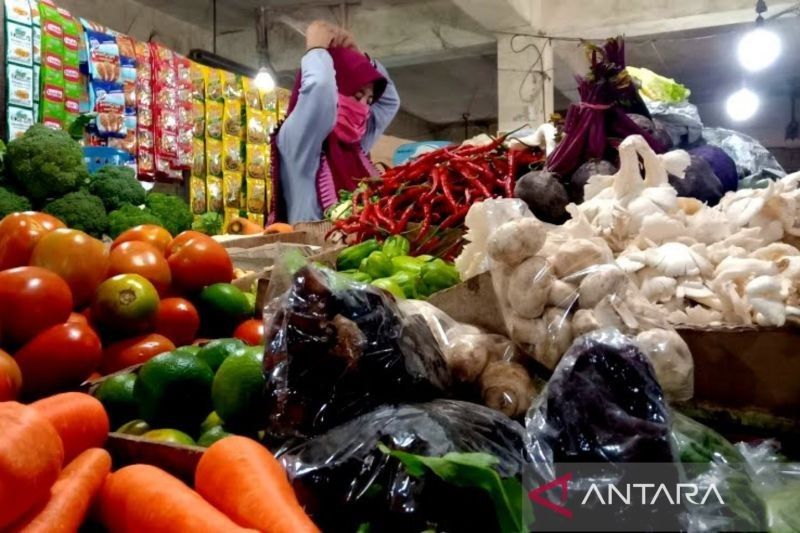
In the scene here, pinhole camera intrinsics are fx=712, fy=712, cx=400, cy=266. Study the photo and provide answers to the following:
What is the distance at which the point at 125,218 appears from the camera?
296 centimetres

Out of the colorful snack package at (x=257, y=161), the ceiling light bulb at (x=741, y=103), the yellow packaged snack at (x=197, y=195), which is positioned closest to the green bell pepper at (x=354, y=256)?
the yellow packaged snack at (x=197, y=195)

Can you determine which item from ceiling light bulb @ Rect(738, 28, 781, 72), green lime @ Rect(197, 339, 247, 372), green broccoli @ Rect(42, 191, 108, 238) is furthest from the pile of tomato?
ceiling light bulb @ Rect(738, 28, 781, 72)

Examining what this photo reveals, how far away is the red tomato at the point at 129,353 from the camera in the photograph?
57.7 inches

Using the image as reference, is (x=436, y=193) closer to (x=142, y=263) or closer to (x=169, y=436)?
(x=142, y=263)

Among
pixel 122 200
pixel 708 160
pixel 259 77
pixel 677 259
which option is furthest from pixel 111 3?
pixel 677 259

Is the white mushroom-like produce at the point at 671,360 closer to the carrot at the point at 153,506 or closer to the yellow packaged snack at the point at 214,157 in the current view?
the carrot at the point at 153,506

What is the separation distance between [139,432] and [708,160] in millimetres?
1646

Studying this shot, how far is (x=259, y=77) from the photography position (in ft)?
20.0

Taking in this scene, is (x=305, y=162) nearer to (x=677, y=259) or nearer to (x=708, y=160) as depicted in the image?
(x=708, y=160)

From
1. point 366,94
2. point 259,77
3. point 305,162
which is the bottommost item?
point 305,162

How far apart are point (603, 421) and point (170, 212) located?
3.02 metres

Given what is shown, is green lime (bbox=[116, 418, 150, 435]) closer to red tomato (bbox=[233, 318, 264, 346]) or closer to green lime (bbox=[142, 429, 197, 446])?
green lime (bbox=[142, 429, 197, 446])

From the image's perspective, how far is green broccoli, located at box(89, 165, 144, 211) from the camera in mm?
3027

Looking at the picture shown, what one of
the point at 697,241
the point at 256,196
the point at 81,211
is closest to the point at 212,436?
the point at 697,241
